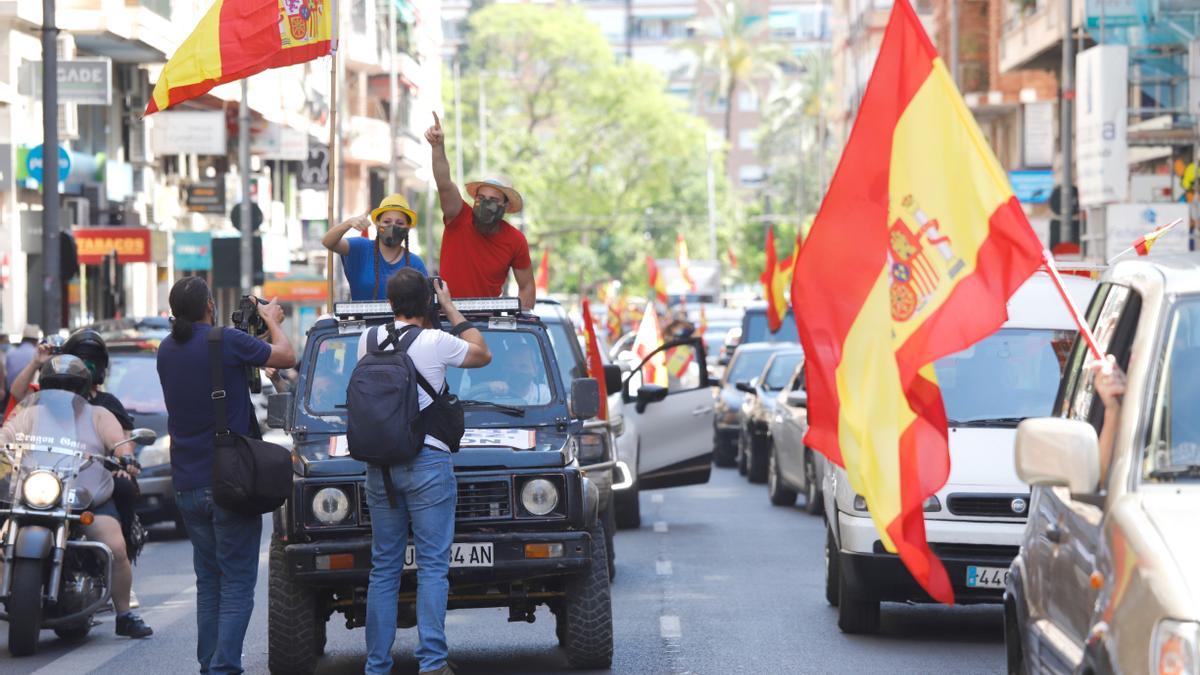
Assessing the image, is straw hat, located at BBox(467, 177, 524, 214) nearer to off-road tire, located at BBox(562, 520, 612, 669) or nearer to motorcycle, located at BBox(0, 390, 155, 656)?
motorcycle, located at BBox(0, 390, 155, 656)

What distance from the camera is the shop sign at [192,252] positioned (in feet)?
138

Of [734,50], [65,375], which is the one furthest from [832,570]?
[734,50]

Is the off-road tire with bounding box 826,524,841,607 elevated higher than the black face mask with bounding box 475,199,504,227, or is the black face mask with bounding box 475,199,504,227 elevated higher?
the black face mask with bounding box 475,199,504,227

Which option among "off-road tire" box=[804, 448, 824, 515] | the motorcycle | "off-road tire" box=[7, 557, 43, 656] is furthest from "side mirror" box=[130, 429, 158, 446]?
"off-road tire" box=[804, 448, 824, 515]

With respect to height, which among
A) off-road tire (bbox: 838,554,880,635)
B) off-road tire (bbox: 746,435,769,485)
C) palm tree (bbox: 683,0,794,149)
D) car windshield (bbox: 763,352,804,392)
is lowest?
off-road tire (bbox: 746,435,769,485)

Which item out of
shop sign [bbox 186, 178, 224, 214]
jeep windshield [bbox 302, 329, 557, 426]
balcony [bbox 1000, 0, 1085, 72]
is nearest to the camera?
jeep windshield [bbox 302, 329, 557, 426]

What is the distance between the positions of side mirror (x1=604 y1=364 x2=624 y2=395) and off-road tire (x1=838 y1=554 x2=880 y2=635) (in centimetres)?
411

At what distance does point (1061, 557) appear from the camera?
6426mm

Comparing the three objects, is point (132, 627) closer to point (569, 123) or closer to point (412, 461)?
point (412, 461)

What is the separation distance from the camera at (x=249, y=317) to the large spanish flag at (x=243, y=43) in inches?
159

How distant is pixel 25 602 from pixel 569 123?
78982 millimetres

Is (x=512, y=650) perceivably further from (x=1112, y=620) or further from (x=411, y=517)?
(x=1112, y=620)

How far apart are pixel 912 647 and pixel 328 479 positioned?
337cm

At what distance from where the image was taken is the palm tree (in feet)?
364
